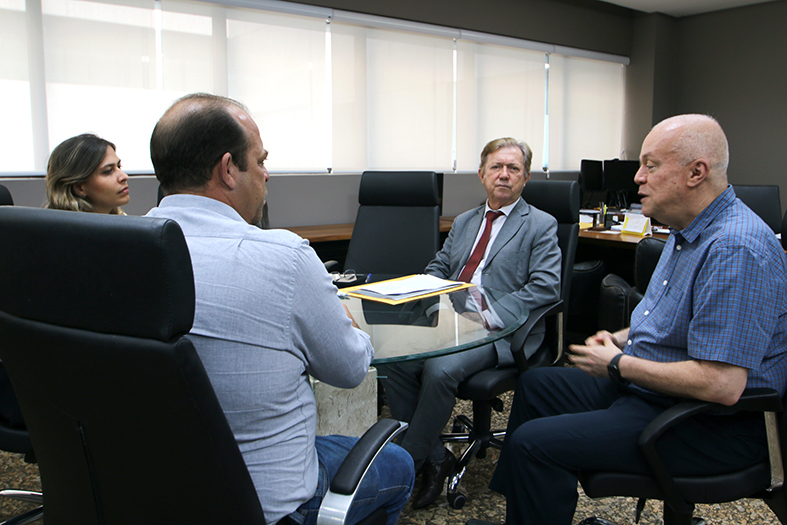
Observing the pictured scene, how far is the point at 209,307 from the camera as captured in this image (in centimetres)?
96

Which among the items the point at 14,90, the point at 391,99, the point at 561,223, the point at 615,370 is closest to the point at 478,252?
the point at 561,223

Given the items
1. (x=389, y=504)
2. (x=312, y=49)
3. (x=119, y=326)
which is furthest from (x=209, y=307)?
(x=312, y=49)

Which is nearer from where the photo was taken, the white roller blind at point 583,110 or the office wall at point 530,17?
the office wall at point 530,17

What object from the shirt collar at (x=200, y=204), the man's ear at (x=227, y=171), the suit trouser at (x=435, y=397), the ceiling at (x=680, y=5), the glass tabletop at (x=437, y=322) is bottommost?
the suit trouser at (x=435, y=397)

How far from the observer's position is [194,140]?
44.0 inches

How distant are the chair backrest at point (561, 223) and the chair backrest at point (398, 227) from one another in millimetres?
547

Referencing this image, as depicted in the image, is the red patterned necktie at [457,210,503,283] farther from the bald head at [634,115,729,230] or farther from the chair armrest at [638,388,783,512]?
the chair armrest at [638,388,783,512]

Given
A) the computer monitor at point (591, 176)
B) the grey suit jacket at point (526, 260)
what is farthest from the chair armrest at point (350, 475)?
the computer monitor at point (591, 176)

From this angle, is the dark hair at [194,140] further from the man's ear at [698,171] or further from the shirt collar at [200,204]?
the man's ear at [698,171]

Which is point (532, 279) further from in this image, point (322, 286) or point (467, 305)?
point (322, 286)

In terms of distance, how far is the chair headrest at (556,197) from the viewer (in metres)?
2.72

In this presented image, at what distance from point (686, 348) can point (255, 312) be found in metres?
1.13

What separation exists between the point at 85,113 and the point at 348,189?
1999mm

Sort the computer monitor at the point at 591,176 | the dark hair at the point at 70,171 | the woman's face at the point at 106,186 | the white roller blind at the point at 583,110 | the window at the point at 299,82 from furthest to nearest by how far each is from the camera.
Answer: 1. the white roller blind at the point at 583,110
2. the computer monitor at the point at 591,176
3. the window at the point at 299,82
4. the woman's face at the point at 106,186
5. the dark hair at the point at 70,171
